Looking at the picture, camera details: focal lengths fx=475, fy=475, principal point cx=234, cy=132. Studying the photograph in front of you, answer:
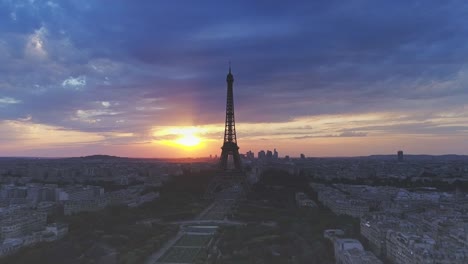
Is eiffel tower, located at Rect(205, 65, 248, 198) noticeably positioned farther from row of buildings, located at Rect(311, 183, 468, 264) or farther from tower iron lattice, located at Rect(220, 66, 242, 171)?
row of buildings, located at Rect(311, 183, 468, 264)

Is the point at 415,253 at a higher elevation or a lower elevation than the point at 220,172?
lower

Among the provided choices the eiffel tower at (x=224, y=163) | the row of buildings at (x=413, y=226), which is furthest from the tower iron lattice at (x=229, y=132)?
the row of buildings at (x=413, y=226)

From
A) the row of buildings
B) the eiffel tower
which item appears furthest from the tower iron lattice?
the row of buildings

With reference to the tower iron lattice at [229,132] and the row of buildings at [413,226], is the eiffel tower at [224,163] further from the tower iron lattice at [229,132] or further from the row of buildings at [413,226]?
the row of buildings at [413,226]

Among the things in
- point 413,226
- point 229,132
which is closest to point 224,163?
point 229,132

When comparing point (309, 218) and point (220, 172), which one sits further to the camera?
point (220, 172)

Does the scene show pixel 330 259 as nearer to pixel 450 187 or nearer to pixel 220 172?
pixel 220 172

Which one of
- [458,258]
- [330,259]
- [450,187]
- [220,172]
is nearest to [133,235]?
[330,259]

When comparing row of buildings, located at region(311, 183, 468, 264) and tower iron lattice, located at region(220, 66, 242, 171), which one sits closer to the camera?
row of buildings, located at region(311, 183, 468, 264)

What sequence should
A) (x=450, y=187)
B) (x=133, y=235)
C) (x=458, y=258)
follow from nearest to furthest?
1. (x=458, y=258)
2. (x=133, y=235)
3. (x=450, y=187)

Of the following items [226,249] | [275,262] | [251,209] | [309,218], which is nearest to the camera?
[275,262]

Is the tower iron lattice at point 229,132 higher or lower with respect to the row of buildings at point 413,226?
higher
